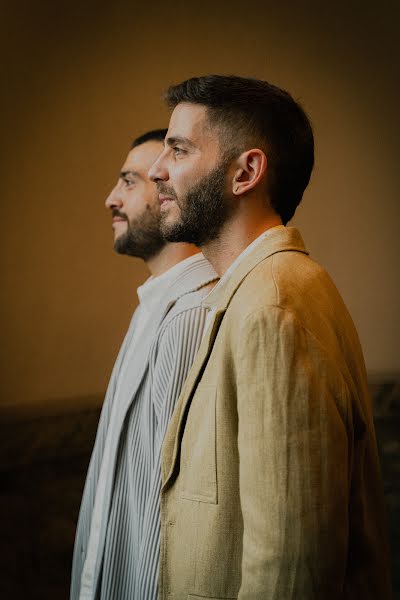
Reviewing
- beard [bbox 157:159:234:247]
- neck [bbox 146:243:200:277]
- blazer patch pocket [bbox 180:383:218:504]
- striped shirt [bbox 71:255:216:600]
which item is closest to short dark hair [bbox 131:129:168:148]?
neck [bbox 146:243:200:277]

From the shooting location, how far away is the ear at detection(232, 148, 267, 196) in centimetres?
104

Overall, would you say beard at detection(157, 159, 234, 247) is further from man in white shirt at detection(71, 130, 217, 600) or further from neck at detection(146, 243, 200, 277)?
neck at detection(146, 243, 200, 277)

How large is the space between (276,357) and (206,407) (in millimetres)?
169

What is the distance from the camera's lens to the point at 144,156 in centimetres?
177

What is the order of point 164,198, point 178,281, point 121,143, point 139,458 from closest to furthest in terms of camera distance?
point 164,198 → point 139,458 → point 178,281 → point 121,143

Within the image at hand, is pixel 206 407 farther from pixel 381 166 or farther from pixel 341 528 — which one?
pixel 381 166

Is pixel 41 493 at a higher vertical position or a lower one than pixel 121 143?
lower

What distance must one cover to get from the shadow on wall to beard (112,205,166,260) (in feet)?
2.95

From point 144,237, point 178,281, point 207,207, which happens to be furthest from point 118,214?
point 207,207

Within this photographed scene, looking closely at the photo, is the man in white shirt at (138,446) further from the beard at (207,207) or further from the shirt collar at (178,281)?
the beard at (207,207)

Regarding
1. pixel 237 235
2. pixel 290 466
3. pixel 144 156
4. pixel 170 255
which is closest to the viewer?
pixel 290 466

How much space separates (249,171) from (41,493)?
1691mm

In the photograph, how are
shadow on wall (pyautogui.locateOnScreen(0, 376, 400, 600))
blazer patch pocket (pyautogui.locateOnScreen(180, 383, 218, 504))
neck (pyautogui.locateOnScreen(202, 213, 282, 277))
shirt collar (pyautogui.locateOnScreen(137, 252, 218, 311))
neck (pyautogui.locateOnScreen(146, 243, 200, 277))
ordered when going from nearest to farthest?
blazer patch pocket (pyautogui.locateOnScreen(180, 383, 218, 504)), neck (pyautogui.locateOnScreen(202, 213, 282, 277)), shirt collar (pyautogui.locateOnScreen(137, 252, 218, 311)), neck (pyautogui.locateOnScreen(146, 243, 200, 277)), shadow on wall (pyautogui.locateOnScreen(0, 376, 400, 600))

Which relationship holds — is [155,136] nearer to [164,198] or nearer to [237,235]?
[164,198]
